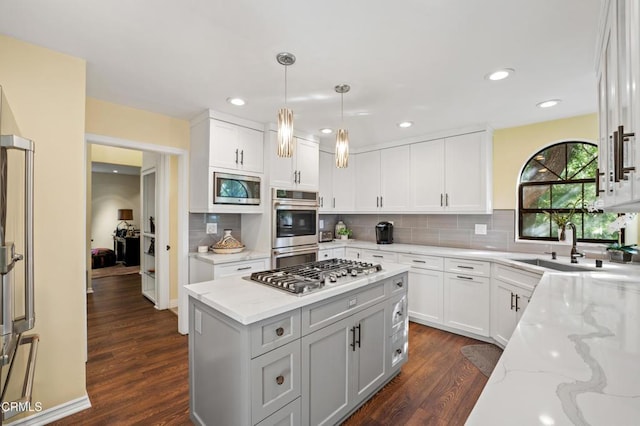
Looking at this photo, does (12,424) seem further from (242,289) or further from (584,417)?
(584,417)

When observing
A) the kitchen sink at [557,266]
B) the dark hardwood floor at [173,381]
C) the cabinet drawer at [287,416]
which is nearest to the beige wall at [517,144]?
the kitchen sink at [557,266]

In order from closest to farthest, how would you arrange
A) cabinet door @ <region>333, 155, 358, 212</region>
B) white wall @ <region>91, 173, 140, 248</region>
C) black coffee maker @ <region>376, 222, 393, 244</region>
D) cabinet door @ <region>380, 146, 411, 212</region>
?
cabinet door @ <region>380, 146, 411, 212</region>
black coffee maker @ <region>376, 222, 393, 244</region>
cabinet door @ <region>333, 155, 358, 212</region>
white wall @ <region>91, 173, 140, 248</region>

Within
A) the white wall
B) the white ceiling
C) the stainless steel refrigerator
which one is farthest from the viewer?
the white wall

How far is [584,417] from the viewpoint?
0.58 m

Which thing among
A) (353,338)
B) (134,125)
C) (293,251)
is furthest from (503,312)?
(134,125)

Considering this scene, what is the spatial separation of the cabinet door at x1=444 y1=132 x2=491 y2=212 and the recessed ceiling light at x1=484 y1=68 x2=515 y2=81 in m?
1.23

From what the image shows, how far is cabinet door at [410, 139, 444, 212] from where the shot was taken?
3.67m

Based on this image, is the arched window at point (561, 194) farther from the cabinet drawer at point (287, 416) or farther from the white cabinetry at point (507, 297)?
the cabinet drawer at point (287, 416)

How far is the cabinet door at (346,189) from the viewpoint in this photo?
4.60 meters

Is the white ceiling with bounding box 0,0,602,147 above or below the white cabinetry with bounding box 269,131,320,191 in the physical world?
above

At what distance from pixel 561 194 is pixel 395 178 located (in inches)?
74.2

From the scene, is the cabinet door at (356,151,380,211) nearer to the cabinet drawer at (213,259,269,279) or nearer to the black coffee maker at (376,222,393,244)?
the black coffee maker at (376,222,393,244)

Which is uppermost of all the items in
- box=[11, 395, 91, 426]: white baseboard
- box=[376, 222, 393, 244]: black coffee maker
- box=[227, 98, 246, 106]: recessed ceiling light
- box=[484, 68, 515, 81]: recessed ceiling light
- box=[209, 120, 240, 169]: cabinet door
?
box=[227, 98, 246, 106]: recessed ceiling light

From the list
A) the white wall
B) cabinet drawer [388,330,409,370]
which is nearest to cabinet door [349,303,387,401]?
cabinet drawer [388,330,409,370]
